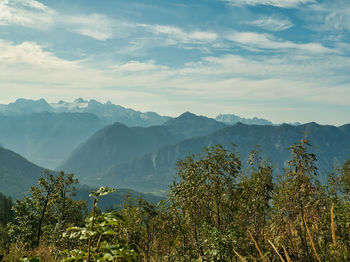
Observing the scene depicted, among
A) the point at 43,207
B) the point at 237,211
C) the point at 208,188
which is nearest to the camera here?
the point at 208,188

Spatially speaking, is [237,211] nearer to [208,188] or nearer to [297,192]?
[208,188]

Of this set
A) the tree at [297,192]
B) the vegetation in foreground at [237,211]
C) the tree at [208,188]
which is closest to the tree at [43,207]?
the vegetation in foreground at [237,211]

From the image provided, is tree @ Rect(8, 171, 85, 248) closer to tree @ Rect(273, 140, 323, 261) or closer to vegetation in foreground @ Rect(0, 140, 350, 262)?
vegetation in foreground @ Rect(0, 140, 350, 262)

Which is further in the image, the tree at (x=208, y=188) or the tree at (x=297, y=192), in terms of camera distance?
the tree at (x=208, y=188)

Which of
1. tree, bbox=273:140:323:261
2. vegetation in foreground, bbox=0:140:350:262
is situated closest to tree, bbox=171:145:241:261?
vegetation in foreground, bbox=0:140:350:262

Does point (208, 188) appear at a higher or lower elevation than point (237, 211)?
higher

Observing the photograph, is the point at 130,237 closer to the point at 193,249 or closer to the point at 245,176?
the point at 193,249

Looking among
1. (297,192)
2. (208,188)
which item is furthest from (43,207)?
(297,192)

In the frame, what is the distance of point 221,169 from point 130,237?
484cm

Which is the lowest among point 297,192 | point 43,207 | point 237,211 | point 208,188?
point 43,207

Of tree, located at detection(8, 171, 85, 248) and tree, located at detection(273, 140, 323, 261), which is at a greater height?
tree, located at detection(273, 140, 323, 261)

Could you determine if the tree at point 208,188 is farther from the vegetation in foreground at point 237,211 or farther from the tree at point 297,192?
the tree at point 297,192

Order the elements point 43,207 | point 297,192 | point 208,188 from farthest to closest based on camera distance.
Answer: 1. point 43,207
2. point 208,188
3. point 297,192

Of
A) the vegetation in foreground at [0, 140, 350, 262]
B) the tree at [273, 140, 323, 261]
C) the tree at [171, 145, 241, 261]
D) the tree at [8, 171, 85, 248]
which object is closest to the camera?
the vegetation in foreground at [0, 140, 350, 262]
